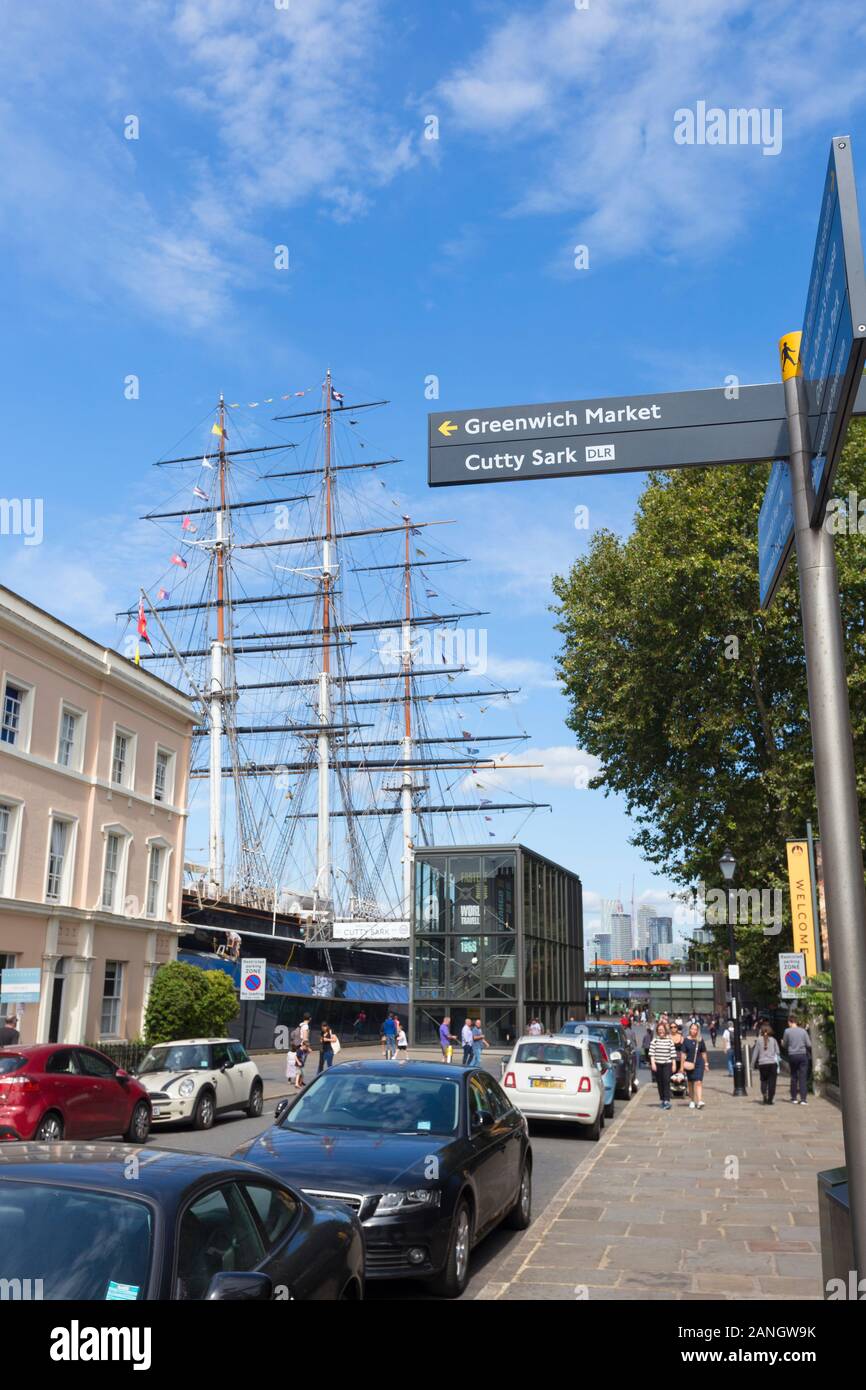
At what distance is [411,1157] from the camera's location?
27.1ft

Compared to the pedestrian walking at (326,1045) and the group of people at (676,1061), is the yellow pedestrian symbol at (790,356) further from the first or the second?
the pedestrian walking at (326,1045)

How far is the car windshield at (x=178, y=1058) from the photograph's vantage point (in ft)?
71.1

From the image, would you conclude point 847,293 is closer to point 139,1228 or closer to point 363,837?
point 139,1228

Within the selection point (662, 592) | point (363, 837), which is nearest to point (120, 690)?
point (662, 592)

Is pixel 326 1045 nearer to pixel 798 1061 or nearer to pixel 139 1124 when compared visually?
pixel 798 1061

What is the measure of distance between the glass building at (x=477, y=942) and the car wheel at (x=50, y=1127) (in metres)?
30.4

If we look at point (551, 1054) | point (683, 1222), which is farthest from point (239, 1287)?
point (551, 1054)

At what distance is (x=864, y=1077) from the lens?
443cm

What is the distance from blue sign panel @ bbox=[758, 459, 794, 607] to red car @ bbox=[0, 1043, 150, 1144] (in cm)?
1245

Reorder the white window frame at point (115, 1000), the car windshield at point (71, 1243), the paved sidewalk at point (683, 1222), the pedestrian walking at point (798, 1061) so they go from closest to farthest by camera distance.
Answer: the car windshield at point (71, 1243)
the paved sidewalk at point (683, 1222)
the pedestrian walking at point (798, 1061)
the white window frame at point (115, 1000)

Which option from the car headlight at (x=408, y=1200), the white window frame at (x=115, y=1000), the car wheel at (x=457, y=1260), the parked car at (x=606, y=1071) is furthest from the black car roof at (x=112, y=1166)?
the white window frame at (x=115, y=1000)

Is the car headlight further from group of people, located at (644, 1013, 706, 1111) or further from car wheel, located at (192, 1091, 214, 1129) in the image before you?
group of people, located at (644, 1013, 706, 1111)

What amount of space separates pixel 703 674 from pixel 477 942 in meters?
16.5

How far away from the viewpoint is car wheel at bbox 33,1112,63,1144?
15.7m
